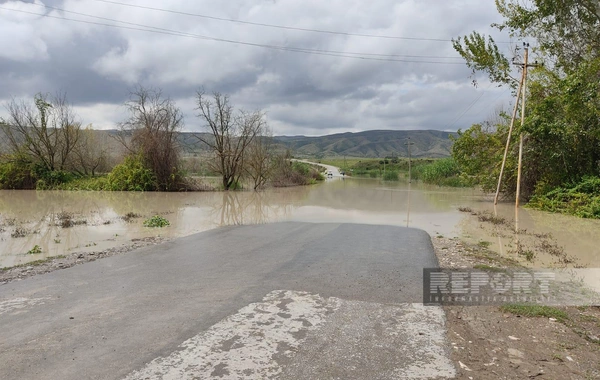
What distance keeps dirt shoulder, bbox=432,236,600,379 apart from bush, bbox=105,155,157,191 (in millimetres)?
28359

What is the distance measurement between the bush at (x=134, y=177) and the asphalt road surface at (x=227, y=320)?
23.2 m

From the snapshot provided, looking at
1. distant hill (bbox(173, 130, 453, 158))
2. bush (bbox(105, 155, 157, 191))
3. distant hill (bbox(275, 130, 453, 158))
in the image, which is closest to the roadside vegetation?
bush (bbox(105, 155, 157, 191))

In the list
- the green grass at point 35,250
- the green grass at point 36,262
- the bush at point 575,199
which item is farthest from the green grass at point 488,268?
the bush at point 575,199

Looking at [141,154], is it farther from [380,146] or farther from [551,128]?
[380,146]

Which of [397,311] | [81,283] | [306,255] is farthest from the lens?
[306,255]

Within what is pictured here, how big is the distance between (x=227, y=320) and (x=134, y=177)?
2803 cm

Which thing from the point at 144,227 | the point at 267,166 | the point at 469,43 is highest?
the point at 469,43

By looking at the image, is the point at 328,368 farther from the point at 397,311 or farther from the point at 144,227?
the point at 144,227

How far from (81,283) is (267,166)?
28507mm

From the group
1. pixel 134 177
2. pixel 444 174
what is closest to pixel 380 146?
pixel 444 174

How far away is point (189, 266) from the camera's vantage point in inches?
291

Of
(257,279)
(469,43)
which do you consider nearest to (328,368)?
(257,279)

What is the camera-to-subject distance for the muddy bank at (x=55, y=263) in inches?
271

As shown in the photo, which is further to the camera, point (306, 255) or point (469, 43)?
point (469, 43)
